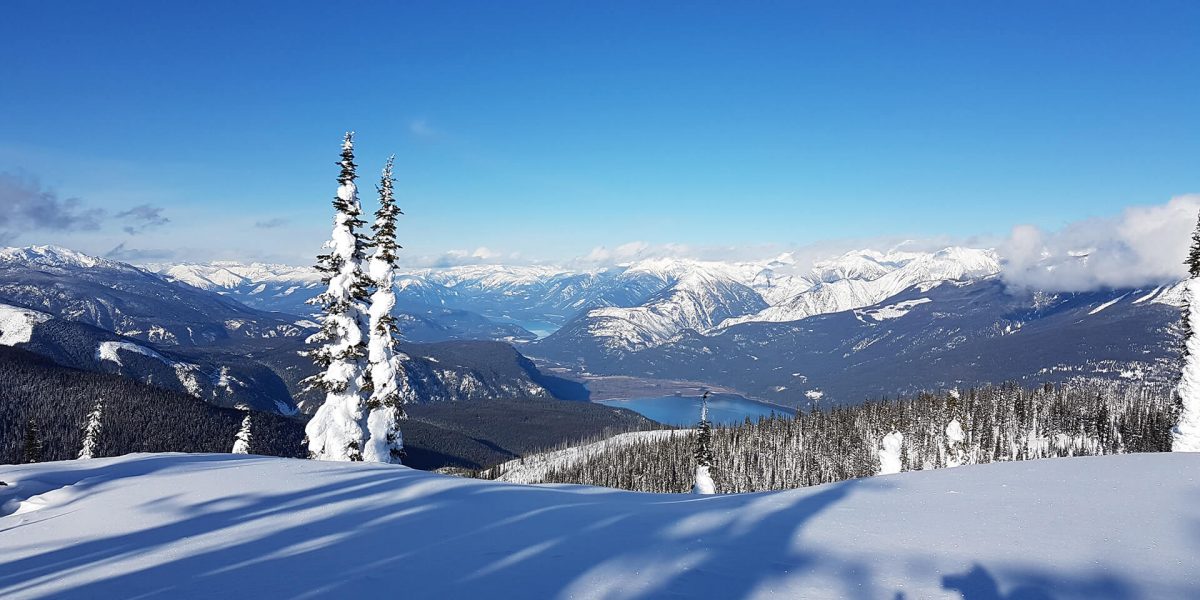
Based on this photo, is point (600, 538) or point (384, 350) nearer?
point (600, 538)

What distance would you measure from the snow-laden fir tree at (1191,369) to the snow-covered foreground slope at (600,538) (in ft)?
97.3

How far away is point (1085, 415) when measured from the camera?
114 metres

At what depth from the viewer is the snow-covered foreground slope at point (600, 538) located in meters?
7.63

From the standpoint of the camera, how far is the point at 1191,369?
36.2 m

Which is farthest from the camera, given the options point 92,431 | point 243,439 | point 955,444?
point 955,444

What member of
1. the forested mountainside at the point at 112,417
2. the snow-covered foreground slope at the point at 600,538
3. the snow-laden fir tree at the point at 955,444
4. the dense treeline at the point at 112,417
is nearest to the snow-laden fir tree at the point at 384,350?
the snow-covered foreground slope at the point at 600,538

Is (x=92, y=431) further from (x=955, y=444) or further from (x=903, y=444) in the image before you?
(x=903, y=444)

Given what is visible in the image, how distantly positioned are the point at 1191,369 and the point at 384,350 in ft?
161

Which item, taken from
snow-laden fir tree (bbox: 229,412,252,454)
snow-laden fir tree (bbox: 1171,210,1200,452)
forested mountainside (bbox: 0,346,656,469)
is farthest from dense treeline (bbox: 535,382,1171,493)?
snow-laden fir tree (bbox: 229,412,252,454)

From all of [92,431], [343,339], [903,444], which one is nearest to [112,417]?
[92,431]

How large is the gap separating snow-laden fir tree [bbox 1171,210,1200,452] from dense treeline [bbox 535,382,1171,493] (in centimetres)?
7166

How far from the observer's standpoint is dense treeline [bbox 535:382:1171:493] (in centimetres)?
11144

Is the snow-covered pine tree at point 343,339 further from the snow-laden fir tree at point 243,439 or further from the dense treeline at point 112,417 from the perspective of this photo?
the dense treeline at point 112,417

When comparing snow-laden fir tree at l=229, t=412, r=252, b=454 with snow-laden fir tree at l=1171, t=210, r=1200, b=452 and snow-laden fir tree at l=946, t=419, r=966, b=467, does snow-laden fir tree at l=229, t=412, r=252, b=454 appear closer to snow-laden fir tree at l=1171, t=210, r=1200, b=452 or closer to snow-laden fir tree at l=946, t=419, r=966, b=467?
snow-laden fir tree at l=1171, t=210, r=1200, b=452
